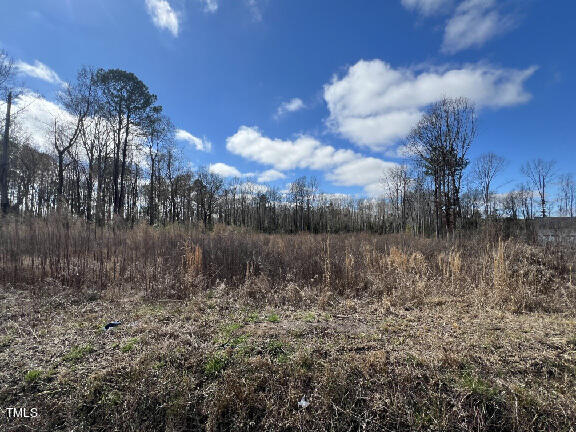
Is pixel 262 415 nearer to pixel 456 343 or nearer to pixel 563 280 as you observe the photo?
pixel 456 343

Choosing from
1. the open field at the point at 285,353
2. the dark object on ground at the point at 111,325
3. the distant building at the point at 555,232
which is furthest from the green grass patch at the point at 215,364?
the distant building at the point at 555,232

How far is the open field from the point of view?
2.01 m

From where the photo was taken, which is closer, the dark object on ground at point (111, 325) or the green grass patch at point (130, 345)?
the green grass patch at point (130, 345)

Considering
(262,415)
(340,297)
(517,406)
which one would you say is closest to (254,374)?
(262,415)

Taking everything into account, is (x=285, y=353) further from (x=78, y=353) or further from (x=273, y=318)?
(x=78, y=353)

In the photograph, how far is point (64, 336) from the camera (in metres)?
3.20

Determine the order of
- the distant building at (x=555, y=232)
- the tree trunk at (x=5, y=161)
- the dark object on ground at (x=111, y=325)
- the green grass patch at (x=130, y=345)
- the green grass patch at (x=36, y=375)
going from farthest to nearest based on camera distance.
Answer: the tree trunk at (x=5, y=161) < the distant building at (x=555, y=232) < the dark object on ground at (x=111, y=325) < the green grass patch at (x=130, y=345) < the green grass patch at (x=36, y=375)

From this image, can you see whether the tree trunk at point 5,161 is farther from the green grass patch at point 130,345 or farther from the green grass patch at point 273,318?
the green grass patch at point 273,318

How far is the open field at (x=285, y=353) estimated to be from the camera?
6.59ft

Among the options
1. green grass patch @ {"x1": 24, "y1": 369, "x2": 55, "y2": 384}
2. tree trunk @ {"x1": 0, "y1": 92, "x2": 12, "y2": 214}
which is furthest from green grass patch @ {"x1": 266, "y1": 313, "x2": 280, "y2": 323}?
tree trunk @ {"x1": 0, "y1": 92, "x2": 12, "y2": 214}

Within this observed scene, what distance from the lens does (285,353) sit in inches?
105

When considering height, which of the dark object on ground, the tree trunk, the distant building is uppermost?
the tree trunk

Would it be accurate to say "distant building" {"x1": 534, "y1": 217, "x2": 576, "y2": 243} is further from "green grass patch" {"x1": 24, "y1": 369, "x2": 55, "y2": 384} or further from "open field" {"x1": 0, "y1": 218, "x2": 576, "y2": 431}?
"green grass patch" {"x1": 24, "y1": 369, "x2": 55, "y2": 384}

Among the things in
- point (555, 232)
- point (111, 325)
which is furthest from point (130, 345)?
point (555, 232)
